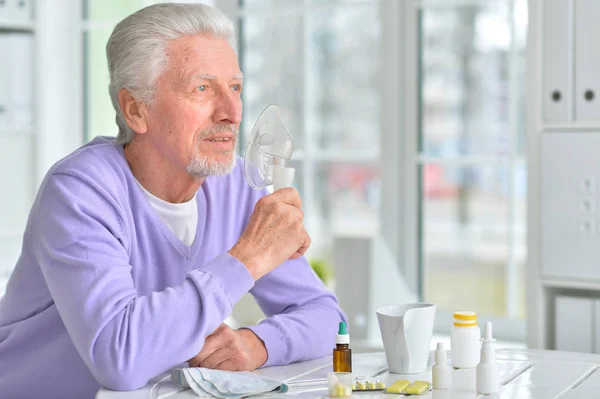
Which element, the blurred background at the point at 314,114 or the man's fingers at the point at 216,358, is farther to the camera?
the blurred background at the point at 314,114

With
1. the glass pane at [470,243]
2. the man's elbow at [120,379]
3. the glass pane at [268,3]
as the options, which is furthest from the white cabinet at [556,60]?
the glass pane at [470,243]

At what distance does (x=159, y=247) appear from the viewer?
1.86 meters

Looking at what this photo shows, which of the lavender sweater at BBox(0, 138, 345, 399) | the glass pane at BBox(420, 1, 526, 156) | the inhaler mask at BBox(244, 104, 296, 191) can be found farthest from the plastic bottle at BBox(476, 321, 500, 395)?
the glass pane at BBox(420, 1, 526, 156)

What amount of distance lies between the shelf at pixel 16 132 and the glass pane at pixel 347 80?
407 cm

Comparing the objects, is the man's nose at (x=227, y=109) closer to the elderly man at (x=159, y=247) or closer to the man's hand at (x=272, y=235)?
the elderly man at (x=159, y=247)

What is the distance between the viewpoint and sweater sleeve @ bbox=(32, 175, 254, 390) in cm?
155

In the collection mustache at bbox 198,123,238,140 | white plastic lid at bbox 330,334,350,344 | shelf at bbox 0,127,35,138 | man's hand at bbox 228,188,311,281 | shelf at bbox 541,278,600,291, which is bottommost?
shelf at bbox 541,278,600,291

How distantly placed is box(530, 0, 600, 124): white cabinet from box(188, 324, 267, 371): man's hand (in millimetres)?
1259

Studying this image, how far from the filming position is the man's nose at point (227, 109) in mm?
1854

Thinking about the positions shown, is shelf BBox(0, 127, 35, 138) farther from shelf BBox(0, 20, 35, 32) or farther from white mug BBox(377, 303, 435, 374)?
white mug BBox(377, 303, 435, 374)

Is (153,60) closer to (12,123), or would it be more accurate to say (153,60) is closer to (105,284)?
(105,284)

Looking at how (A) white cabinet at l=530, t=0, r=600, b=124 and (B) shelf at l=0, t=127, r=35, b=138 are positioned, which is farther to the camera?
(B) shelf at l=0, t=127, r=35, b=138

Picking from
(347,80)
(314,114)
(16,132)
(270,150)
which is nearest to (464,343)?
(270,150)

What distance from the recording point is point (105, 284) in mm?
1585
